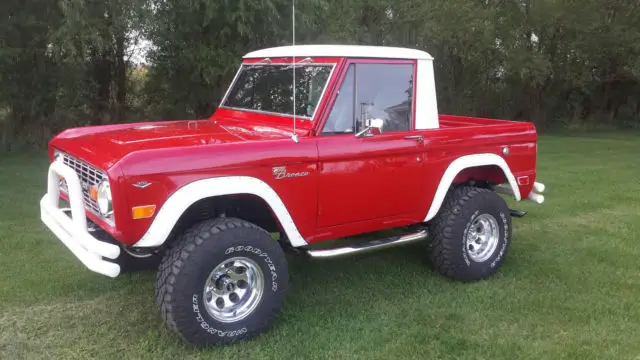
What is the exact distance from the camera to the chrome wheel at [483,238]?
509 centimetres

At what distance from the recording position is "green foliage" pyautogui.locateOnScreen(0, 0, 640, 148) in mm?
10094

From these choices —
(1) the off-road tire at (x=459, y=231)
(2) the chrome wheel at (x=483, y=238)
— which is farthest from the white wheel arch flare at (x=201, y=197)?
(2) the chrome wheel at (x=483, y=238)

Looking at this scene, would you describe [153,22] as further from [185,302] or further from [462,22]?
[462,22]

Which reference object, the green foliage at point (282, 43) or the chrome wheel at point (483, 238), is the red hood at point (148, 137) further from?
the green foliage at point (282, 43)

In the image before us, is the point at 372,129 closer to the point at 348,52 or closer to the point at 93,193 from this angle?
the point at 348,52

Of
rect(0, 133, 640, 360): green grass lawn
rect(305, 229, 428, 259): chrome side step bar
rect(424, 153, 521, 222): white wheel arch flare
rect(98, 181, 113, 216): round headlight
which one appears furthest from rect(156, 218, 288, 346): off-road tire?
rect(424, 153, 521, 222): white wheel arch flare

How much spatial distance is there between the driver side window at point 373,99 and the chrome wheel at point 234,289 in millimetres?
1121

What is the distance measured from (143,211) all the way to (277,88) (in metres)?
1.75

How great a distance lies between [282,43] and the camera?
10.9 meters

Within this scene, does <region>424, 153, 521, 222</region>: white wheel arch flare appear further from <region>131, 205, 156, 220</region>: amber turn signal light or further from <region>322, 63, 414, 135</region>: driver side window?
<region>131, 205, 156, 220</region>: amber turn signal light

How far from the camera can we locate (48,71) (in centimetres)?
1230

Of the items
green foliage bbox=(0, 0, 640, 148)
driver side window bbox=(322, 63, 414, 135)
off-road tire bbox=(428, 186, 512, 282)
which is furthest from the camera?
green foliage bbox=(0, 0, 640, 148)

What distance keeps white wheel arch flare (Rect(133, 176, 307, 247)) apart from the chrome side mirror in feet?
2.67

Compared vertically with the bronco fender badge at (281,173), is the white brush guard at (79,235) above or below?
below
